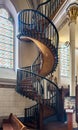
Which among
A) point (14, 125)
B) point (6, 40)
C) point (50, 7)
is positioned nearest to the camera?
point (14, 125)

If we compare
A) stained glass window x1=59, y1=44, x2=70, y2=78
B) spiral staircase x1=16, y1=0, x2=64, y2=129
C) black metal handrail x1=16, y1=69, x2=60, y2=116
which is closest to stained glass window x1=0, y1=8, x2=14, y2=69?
spiral staircase x1=16, y1=0, x2=64, y2=129

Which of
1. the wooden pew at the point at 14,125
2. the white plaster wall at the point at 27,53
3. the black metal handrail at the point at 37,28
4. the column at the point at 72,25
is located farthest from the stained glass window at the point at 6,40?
the column at the point at 72,25

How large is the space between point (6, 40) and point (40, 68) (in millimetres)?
1778

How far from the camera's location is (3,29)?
8.74 meters

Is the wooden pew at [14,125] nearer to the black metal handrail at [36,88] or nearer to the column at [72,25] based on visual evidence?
the black metal handrail at [36,88]

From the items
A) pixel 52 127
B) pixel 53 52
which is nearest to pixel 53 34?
pixel 53 52

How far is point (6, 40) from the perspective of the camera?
345 inches

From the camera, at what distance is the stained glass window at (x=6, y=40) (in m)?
8.58

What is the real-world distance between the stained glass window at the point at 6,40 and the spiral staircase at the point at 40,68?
641mm

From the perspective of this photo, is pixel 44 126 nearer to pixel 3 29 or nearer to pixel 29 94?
pixel 29 94

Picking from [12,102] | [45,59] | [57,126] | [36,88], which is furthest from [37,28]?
[57,126]

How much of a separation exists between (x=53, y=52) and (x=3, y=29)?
242 centimetres

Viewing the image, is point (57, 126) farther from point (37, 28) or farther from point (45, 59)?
point (37, 28)

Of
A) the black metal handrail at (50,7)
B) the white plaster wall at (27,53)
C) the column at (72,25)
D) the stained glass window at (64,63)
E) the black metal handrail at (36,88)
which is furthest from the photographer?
the stained glass window at (64,63)
